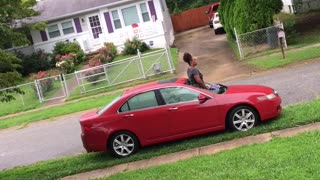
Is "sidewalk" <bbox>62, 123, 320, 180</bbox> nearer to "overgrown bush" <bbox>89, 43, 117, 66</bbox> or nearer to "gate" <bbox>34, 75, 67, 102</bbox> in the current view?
"gate" <bbox>34, 75, 67, 102</bbox>

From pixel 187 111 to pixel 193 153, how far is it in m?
0.99

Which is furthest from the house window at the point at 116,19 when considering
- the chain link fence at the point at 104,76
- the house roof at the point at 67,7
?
the chain link fence at the point at 104,76

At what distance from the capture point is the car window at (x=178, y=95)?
33.2 feet

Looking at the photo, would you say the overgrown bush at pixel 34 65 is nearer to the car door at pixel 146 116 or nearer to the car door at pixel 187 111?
the car door at pixel 146 116

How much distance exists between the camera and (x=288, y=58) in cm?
1959

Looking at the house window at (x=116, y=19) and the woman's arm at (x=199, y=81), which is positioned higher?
the house window at (x=116, y=19)

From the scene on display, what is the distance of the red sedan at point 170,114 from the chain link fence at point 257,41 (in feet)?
40.2

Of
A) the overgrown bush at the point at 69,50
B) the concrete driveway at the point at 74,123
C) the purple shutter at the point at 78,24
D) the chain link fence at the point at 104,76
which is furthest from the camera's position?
the purple shutter at the point at 78,24

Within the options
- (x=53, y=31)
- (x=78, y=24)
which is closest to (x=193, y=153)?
(x=78, y=24)

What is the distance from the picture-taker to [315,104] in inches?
420

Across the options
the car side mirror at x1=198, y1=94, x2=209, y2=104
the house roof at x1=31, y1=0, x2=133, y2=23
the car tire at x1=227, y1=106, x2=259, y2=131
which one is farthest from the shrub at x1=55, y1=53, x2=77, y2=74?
the car tire at x1=227, y1=106, x2=259, y2=131

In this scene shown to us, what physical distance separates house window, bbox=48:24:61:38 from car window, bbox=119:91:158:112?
86.6 feet

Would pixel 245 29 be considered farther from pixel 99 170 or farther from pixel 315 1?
pixel 99 170

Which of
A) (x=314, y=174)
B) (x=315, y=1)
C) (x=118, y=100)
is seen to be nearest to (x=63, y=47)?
(x=315, y=1)
